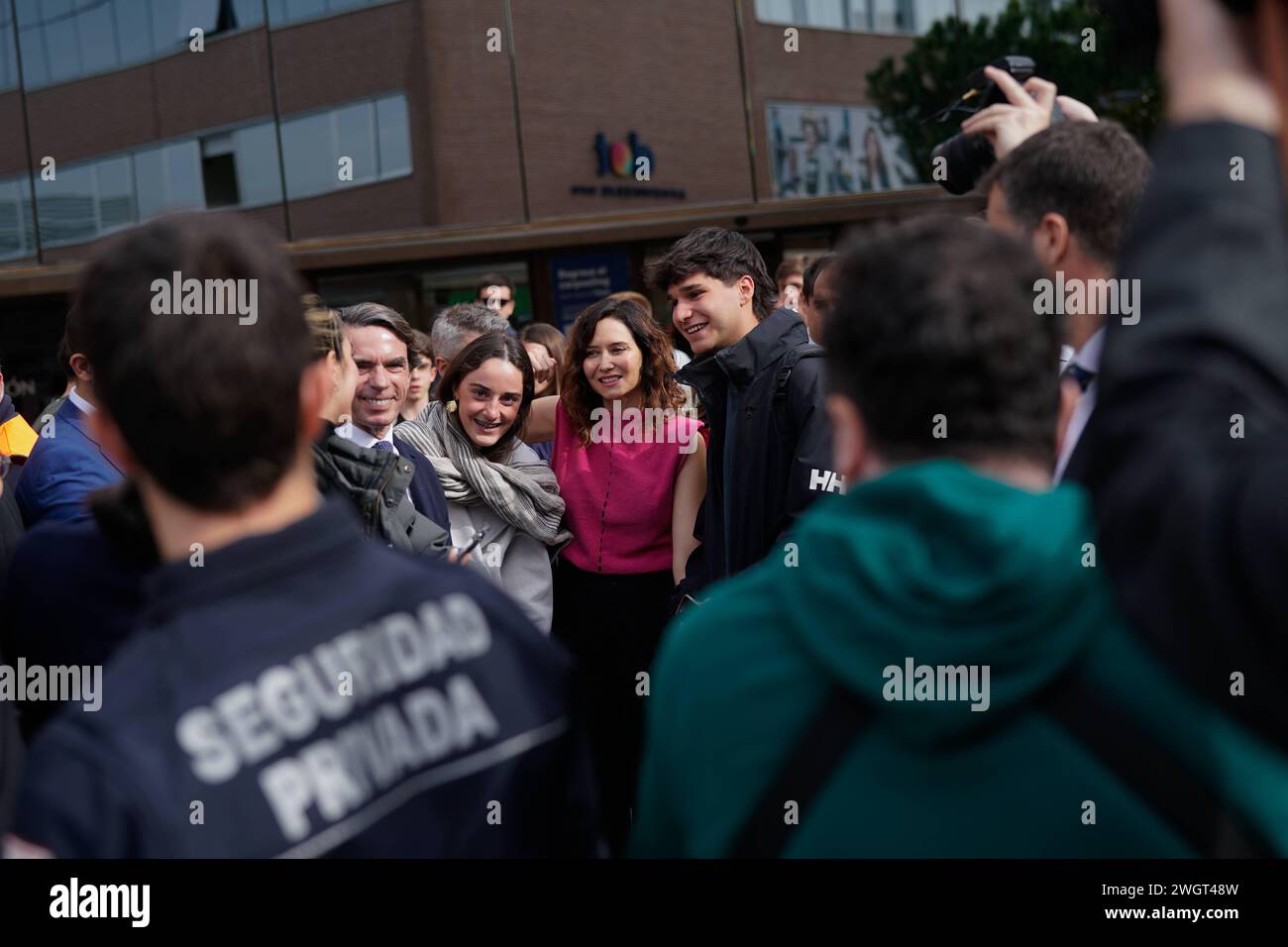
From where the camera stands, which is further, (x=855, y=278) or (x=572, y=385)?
(x=572, y=385)

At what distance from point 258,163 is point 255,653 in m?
15.1

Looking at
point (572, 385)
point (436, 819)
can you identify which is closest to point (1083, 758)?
point (436, 819)

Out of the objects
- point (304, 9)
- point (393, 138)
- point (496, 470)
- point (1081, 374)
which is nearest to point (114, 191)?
point (304, 9)

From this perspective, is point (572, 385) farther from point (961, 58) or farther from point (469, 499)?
point (961, 58)

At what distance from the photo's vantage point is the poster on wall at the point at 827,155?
18.2 m

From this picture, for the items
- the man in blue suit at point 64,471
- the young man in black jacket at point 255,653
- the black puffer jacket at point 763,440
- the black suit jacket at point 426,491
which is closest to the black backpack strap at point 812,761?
the young man in black jacket at point 255,653

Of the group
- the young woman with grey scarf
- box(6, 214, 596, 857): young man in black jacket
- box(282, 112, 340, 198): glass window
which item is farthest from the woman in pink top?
box(282, 112, 340, 198): glass window

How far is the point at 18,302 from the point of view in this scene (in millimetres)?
14148

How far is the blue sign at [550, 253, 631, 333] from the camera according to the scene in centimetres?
1370

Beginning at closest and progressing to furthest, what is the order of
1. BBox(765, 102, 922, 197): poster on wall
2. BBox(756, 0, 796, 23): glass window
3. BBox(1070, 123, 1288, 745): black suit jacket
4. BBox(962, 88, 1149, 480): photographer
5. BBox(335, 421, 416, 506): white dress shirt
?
BBox(1070, 123, 1288, 745): black suit jacket, BBox(962, 88, 1149, 480): photographer, BBox(335, 421, 416, 506): white dress shirt, BBox(756, 0, 796, 23): glass window, BBox(765, 102, 922, 197): poster on wall

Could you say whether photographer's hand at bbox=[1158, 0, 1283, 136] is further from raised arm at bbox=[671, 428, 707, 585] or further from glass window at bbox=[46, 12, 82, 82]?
glass window at bbox=[46, 12, 82, 82]

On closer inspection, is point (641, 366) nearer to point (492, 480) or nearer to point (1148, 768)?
point (492, 480)

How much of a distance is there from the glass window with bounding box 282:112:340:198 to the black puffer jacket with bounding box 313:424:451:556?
12851mm

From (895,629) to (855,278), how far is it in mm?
393
